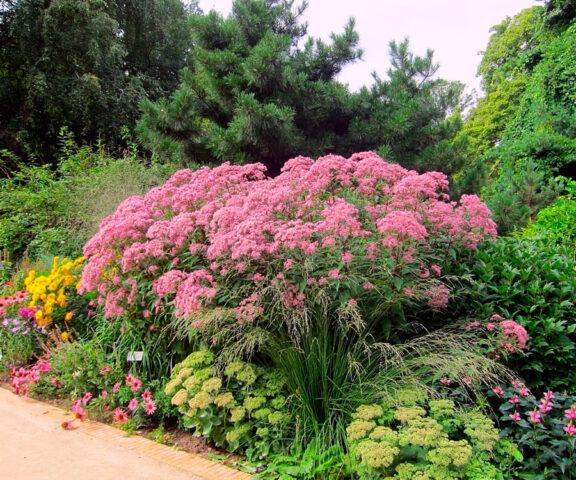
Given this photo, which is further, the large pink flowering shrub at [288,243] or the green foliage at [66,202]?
the green foliage at [66,202]

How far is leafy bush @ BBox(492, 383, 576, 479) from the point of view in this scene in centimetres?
224

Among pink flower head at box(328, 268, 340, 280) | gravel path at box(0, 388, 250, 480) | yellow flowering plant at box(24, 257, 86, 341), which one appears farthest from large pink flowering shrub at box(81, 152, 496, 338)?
yellow flowering plant at box(24, 257, 86, 341)

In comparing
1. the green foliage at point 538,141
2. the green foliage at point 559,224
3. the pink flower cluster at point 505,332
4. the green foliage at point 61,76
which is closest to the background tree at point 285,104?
the green foliage at point 538,141

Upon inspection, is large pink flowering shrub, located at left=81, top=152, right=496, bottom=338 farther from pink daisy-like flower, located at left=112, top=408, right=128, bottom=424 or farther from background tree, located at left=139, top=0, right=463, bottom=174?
background tree, located at left=139, top=0, right=463, bottom=174

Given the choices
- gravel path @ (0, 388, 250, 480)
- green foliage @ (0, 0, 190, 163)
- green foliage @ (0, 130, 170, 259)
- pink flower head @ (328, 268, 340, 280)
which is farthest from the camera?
green foliage @ (0, 0, 190, 163)

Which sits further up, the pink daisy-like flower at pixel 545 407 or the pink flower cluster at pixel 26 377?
the pink daisy-like flower at pixel 545 407

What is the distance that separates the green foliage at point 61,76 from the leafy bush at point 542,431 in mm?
11454

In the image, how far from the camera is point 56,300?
445 cm

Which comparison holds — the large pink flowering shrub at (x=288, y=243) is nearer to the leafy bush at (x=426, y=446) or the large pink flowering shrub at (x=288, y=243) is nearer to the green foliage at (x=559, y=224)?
the leafy bush at (x=426, y=446)

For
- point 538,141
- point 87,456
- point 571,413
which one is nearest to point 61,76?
point 538,141

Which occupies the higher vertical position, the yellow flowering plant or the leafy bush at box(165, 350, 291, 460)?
the yellow flowering plant

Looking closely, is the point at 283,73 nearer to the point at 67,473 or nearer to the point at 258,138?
the point at 258,138

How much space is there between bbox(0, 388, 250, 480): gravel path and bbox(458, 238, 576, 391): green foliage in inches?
72.4

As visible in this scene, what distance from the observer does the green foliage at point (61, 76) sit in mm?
12375
